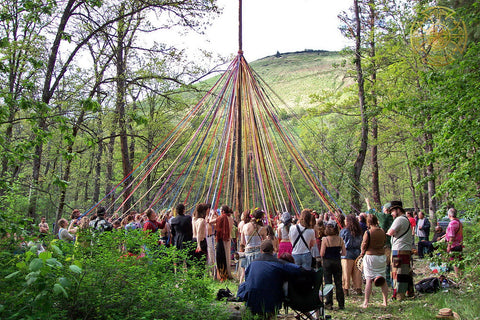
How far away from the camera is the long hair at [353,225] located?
21.0ft

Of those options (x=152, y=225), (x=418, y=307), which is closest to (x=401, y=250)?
(x=418, y=307)

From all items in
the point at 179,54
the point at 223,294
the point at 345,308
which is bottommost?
the point at 345,308

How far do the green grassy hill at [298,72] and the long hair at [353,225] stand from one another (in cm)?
8149

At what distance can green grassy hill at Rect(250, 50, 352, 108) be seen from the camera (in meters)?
93.9

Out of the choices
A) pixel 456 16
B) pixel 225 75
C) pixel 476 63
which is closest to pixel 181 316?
pixel 476 63

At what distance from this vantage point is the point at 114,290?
315 centimetres

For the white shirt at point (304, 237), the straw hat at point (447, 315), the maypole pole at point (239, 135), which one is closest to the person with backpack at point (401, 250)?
the straw hat at point (447, 315)

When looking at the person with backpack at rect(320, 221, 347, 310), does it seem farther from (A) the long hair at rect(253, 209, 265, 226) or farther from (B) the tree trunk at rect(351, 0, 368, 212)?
(B) the tree trunk at rect(351, 0, 368, 212)

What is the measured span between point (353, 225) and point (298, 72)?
103 metres

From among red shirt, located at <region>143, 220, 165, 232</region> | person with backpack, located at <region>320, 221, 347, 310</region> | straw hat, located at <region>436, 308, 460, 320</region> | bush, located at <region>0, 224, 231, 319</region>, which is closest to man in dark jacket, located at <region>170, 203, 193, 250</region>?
red shirt, located at <region>143, 220, 165, 232</region>

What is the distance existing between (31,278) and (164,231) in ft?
20.1

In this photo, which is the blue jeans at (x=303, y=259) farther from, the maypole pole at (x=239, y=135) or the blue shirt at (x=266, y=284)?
the maypole pole at (x=239, y=135)

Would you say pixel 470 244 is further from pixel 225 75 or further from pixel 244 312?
pixel 225 75

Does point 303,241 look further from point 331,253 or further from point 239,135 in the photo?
point 239,135
